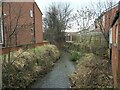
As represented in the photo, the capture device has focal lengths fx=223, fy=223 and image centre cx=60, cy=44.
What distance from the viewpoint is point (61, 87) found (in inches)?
597

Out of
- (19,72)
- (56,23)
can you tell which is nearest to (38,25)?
(56,23)

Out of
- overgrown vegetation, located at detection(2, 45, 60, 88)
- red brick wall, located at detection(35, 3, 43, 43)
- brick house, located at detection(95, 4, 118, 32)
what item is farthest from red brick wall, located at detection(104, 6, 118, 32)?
red brick wall, located at detection(35, 3, 43, 43)

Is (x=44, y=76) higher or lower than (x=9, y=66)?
lower

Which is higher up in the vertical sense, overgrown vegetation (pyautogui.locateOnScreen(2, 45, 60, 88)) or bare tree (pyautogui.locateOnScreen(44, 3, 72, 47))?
bare tree (pyautogui.locateOnScreen(44, 3, 72, 47))

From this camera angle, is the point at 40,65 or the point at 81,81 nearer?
the point at 81,81

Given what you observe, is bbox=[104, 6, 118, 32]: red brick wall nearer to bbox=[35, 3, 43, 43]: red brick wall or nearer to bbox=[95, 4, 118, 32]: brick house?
bbox=[95, 4, 118, 32]: brick house

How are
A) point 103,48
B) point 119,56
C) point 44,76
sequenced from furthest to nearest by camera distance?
point 103,48 < point 44,76 < point 119,56

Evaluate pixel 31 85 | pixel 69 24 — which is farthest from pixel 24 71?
pixel 69 24

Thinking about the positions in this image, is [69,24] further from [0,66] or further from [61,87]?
[0,66]

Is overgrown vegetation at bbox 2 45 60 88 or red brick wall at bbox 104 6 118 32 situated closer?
overgrown vegetation at bbox 2 45 60 88

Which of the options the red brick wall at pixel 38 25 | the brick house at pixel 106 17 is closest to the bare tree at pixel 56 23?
the red brick wall at pixel 38 25

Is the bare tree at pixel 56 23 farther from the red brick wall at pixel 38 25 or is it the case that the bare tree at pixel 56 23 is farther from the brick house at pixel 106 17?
the brick house at pixel 106 17

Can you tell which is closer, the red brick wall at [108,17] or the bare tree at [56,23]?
the red brick wall at [108,17]

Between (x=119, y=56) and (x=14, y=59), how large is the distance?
774 cm
